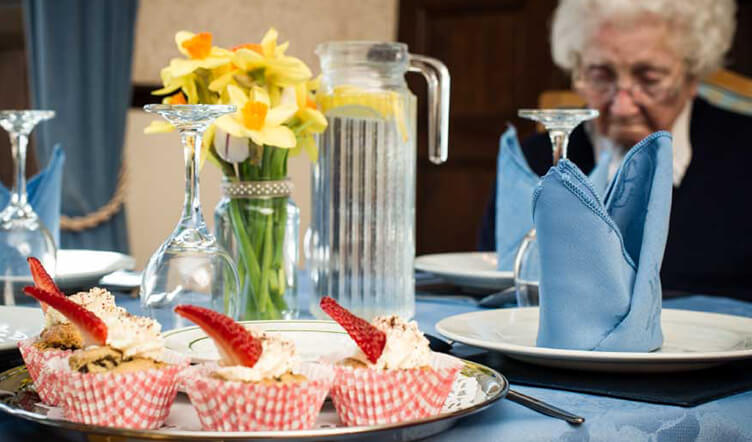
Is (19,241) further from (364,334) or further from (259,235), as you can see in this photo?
(364,334)

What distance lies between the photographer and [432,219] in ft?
13.1

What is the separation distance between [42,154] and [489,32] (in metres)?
1.66

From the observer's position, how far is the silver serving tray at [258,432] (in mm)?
557

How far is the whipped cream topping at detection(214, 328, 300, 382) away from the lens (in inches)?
23.0

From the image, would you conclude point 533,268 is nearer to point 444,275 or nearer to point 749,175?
point 444,275

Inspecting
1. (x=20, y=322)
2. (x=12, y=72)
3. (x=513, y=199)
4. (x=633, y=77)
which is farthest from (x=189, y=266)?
(x=12, y=72)

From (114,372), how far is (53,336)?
0.36ft

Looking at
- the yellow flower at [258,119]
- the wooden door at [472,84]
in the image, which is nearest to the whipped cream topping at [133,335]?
the yellow flower at [258,119]

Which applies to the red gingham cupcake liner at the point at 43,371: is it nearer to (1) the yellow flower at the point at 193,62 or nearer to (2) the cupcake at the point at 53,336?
(2) the cupcake at the point at 53,336

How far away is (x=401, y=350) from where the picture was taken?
2.08 feet

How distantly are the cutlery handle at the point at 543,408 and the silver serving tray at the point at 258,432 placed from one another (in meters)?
0.02

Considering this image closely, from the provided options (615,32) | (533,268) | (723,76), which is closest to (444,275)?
(533,268)

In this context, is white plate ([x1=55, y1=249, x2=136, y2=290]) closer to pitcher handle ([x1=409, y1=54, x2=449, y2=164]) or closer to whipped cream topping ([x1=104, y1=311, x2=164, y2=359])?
pitcher handle ([x1=409, y1=54, x2=449, y2=164])

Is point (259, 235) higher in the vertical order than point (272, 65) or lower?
lower
